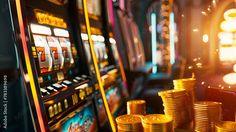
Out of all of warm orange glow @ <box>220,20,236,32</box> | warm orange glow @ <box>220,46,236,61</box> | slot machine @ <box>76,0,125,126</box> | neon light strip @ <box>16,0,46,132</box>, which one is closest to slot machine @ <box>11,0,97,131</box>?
neon light strip @ <box>16,0,46,132</box>

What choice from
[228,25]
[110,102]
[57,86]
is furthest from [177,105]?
[110,102]

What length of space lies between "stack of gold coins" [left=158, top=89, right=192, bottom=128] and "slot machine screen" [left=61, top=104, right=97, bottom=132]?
0.80 m

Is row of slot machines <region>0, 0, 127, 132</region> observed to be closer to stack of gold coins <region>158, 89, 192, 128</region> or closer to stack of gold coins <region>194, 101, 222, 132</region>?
stack of gold coins <region>158, 89, 192, 128</region>

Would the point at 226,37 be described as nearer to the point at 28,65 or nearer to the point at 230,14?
the point at 230,14

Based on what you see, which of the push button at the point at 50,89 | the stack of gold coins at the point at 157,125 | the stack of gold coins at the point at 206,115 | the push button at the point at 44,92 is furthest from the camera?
the push button at the point at 50,89

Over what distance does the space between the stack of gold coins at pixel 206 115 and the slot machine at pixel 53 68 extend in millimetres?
820

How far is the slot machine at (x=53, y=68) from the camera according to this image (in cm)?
174

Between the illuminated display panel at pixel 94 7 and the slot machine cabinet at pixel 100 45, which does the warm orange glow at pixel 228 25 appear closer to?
the slot machine cabinet at pixel 100 45

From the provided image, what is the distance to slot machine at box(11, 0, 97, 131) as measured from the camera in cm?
174

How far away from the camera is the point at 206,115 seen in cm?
155

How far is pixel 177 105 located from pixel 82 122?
42.8 inches

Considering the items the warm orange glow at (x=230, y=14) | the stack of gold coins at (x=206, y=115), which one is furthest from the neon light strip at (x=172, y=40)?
the stack of gold coins at (x=206, y=115)

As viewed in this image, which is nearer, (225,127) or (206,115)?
(225,127)

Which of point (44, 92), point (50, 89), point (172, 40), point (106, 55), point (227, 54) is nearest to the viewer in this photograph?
point (44, 92)
